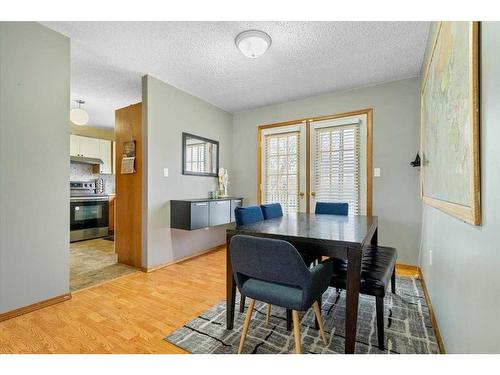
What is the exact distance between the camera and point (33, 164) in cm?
201

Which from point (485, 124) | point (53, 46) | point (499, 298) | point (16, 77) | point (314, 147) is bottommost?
point (499, 298)

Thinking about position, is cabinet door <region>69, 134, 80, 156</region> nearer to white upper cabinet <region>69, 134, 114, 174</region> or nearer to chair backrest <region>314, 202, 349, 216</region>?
white upper cabinet <region>69, 134, 114, 174</region>

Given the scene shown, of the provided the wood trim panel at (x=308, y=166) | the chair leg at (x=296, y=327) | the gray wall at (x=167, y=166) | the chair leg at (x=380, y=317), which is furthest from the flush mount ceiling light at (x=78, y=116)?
the chair leg at (x=380, y=317)

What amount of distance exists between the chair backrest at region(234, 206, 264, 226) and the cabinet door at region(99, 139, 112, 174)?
467 centimetres

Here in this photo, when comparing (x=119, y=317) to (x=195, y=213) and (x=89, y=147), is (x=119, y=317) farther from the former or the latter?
(x=89, y=147)

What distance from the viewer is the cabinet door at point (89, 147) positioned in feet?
16.3

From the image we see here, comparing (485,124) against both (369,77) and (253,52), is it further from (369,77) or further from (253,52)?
(369,77)

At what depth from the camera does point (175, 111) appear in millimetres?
3334

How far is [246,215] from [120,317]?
50.5 inches

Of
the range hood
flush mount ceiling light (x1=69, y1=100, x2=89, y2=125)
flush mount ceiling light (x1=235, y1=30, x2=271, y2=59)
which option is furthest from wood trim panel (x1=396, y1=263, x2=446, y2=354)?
the range hood

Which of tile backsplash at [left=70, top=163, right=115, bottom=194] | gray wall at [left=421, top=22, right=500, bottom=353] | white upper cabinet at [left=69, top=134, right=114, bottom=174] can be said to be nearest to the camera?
gray wall at [left=421, top=22, right=500, bottom=353]

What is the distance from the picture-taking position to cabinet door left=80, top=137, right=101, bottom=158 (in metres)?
4.97
